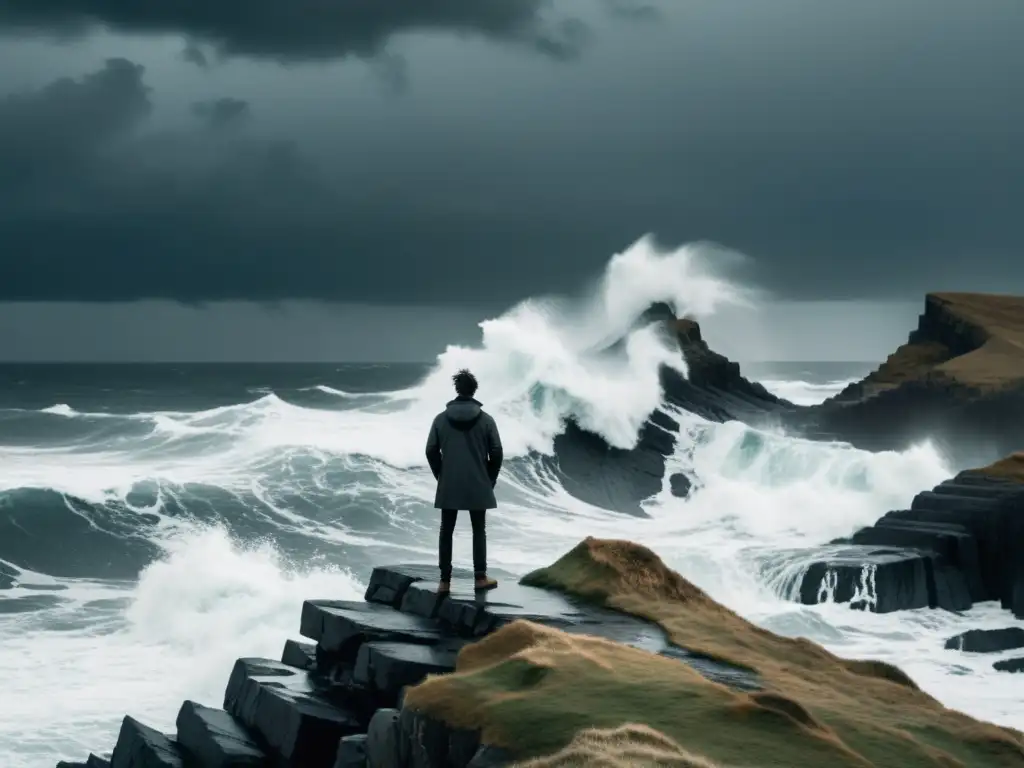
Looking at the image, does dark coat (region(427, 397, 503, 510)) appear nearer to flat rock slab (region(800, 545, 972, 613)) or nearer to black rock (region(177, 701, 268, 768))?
black rock (region(177, 701, 268, 768))

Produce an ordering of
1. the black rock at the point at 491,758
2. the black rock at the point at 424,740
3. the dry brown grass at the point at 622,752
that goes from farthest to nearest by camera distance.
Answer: the black rock at the point at 424,740, the black rock at the point at 491,758, the dry brown grass at the point at 622,752

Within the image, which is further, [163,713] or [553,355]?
[553,355]

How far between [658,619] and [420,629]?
2.03m

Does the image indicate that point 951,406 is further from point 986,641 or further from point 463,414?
point 463,414

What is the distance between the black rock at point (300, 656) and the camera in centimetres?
1062

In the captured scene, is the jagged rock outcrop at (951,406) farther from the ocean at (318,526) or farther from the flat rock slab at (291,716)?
the flat rock slab at (291,716)

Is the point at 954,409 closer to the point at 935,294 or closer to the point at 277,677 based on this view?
the point at 935,294

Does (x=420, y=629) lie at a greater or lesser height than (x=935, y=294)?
lesser

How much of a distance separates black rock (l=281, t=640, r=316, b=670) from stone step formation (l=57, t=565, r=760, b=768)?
0.03 ft

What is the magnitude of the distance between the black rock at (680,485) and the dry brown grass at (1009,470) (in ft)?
37.0

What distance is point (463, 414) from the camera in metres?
10.4

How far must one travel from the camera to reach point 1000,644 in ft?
57.2

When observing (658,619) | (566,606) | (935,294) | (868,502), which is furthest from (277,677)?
(935,294)

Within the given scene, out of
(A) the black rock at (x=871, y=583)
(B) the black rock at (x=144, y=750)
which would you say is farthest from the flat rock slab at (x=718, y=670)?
(A) the black rock at (x=871, y=583)
